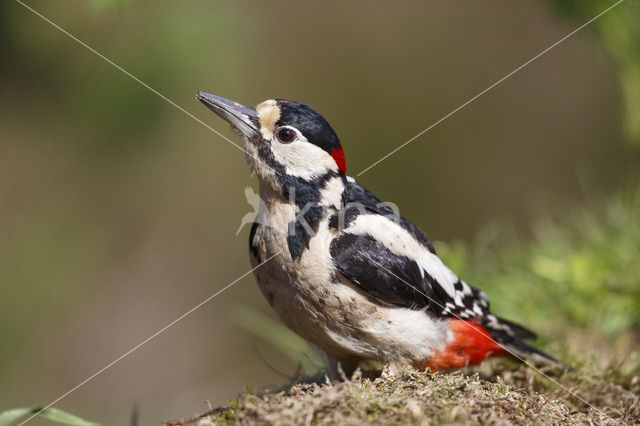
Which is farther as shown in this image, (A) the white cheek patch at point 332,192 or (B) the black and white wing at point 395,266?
(A) the white cheek patch at point 332,192

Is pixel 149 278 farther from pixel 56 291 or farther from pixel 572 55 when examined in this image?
pixel 572 55

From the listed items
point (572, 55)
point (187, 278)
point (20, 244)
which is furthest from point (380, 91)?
point (20, 244)

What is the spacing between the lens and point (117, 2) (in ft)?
8.29

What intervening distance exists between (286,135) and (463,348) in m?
1.05

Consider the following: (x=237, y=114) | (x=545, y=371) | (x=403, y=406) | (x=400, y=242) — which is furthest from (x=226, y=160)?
(x=403, y=406)

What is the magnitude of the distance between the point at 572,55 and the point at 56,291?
6.17 metres

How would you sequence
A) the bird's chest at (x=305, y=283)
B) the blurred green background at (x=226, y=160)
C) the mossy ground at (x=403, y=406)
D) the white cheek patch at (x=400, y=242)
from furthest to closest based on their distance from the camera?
1. the blurred green background at (x=226, y=160)
2. the white cheek patch at (x=400, y=242)
3. the bird's chest at (x=305, y=283)
4. the mossy ground at (x=403, y=406)

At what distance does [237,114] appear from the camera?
7.98 ft

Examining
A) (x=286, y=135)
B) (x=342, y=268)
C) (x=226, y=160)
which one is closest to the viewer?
(x=342, y=268)

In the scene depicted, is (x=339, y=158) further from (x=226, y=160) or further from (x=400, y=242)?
(x=226, y=160)

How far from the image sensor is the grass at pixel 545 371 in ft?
4.91

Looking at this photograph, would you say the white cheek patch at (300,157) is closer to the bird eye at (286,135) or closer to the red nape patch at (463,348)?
the bird eye at (286,135)

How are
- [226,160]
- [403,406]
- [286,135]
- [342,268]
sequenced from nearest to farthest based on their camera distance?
1. [403,406]
2. [342,268]
3. [286,135]
4. [226,160]

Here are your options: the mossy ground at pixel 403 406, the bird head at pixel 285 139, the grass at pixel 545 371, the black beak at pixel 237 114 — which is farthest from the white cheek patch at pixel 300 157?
the mossy ground at pixel 403 406
